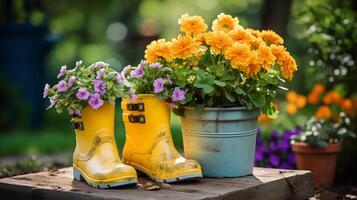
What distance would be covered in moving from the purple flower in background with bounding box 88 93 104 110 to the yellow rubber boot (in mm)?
220

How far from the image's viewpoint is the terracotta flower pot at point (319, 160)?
13.2 ft

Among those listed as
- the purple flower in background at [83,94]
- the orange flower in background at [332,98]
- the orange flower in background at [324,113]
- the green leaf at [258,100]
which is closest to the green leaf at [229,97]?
the green leaf at [258,100]

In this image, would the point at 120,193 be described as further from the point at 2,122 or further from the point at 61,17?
the point at 61,17

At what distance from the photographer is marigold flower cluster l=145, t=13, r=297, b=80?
2.90 metres

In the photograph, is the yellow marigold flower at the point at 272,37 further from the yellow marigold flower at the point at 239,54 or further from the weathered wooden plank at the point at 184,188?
the weathered wooden plank at the point at 184,188

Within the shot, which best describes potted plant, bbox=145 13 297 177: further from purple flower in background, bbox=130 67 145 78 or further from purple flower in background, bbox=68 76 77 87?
purple flower in background, bbox=68 76 77 87

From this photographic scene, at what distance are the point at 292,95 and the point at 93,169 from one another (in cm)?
354

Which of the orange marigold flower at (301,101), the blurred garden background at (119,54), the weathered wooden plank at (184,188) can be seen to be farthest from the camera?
the orange marigold flower at (301,101)

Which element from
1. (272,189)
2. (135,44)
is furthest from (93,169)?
(135,44)

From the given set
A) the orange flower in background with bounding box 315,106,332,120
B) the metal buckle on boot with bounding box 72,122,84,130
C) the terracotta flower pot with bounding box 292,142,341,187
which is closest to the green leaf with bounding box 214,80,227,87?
the metal buckle on boot with bounding box 72,122,84,130

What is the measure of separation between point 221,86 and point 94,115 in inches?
22.2

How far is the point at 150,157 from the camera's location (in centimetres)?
292

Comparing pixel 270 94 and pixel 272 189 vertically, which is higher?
pixel 270 94

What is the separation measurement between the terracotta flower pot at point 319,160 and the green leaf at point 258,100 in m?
1.15
